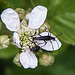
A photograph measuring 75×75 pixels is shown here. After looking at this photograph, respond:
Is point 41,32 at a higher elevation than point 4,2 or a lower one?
lower

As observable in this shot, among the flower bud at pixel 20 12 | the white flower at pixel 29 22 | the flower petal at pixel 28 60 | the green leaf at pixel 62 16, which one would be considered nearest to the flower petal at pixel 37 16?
the white flower at pixel 29 22

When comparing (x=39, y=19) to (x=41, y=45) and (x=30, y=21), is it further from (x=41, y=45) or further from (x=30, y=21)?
(x=41, y=45)

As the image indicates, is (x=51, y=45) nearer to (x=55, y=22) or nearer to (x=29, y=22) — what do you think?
(x=29, y=22)

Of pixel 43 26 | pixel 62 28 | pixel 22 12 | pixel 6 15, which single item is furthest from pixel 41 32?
pixel 62 28

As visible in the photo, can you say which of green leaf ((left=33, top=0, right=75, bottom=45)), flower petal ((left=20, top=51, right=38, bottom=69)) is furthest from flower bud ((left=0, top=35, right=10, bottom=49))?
green leaf ((left=33, top=0, right=75, bottom=45))

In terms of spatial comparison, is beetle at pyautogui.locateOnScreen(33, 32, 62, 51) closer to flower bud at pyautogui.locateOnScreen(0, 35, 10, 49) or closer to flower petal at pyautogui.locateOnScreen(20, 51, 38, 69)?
flower petal at pyautogui.locateOnScreen(20, 51, 38, 69)
